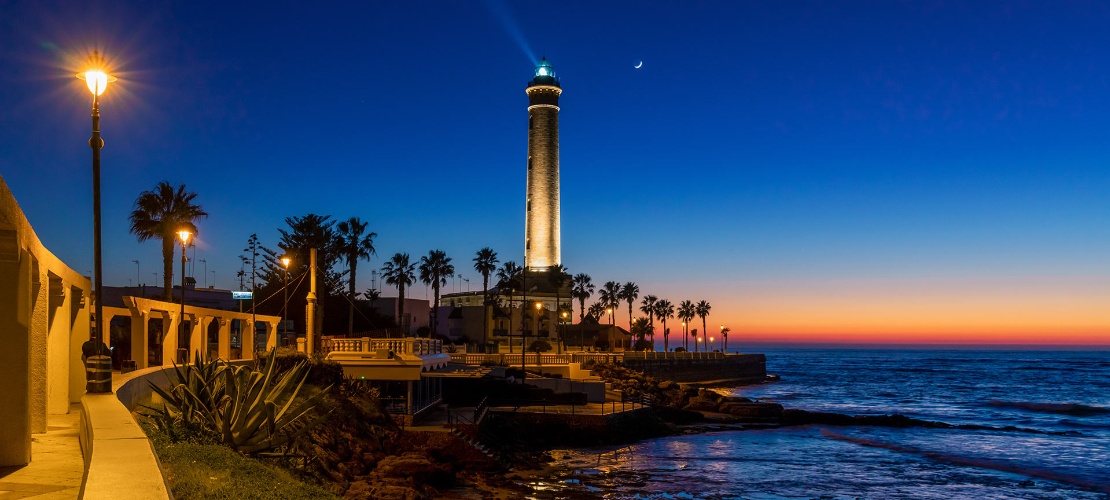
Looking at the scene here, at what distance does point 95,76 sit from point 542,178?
99.3 meters

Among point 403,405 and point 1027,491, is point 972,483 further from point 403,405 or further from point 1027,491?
point 403,405

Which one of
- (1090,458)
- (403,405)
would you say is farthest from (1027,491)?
(403,405)

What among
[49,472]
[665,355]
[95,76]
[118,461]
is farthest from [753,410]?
[118,461]

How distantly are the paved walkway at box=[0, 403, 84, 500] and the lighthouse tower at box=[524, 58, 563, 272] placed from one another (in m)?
99.4

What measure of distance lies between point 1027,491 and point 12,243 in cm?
3394

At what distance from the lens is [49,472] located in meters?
11.0

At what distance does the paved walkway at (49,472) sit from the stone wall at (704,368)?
6989 cm

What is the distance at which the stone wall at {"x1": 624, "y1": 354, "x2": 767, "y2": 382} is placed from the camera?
85.5 m

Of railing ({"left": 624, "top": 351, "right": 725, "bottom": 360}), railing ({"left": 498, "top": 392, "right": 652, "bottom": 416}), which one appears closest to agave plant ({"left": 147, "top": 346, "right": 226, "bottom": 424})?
railing ({"left": 498, "top": 392, "right": 652, "bottom": 416})

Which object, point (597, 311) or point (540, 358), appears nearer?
point (540, 358)

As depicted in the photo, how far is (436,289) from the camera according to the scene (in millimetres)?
96750

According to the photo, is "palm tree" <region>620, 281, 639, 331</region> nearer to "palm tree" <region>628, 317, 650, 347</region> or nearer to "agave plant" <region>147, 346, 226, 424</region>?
"palm tree" <region>628, 317, 650, 347</region>

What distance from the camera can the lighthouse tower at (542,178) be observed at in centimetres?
11356

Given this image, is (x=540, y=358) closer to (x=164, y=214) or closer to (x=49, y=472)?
(x=164, y=214)
